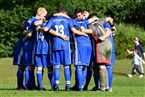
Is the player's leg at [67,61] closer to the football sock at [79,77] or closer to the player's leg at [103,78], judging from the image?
the football sock at [79,77]

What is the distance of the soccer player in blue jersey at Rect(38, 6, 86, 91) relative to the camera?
14883 mm

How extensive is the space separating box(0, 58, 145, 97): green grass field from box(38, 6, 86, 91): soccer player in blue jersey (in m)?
0.69

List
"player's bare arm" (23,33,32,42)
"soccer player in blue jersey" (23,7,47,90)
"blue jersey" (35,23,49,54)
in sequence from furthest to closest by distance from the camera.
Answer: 1. "soccer player in blue jersey" (23,7,47,90)
2. "player's bare arm" (23,33,32,42)
3. "blue jersey" (35,23,49,54)

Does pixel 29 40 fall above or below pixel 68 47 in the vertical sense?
above

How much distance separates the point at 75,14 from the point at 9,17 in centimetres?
2867

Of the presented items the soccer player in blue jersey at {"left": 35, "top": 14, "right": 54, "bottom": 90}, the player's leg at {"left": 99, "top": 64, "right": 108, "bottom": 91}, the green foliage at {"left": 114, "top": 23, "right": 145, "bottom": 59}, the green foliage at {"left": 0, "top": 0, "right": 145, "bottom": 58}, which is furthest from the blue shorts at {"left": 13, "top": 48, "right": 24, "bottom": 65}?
the green foliage at {"left": 0, "top": 0, "right": 145, "bottom": 58}

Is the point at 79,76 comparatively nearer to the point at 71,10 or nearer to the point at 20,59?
the point at 20,59

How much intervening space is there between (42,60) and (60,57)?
0.58m

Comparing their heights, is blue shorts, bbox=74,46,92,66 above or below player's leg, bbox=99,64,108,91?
above

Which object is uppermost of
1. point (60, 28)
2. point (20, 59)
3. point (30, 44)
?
point (60, 28)

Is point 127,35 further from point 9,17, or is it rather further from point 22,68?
point 22,68

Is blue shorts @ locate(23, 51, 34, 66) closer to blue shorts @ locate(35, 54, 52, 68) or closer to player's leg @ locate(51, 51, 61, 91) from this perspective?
blue shorts @ locate(35, 54, 52, 68)

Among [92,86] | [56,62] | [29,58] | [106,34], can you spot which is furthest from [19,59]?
[92,86]

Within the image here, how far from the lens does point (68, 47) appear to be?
49.3ft
